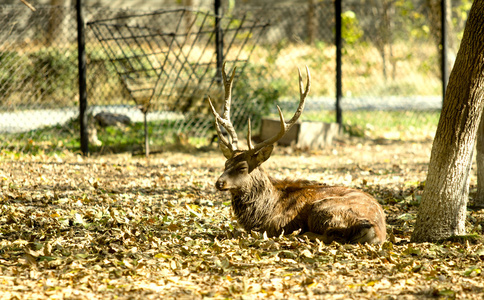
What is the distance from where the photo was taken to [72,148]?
10.1 m

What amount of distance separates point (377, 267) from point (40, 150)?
7.05 m

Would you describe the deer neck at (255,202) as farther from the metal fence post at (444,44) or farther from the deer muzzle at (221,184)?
the metal fence post at (444,44)

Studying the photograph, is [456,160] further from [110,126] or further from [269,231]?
[110,126]

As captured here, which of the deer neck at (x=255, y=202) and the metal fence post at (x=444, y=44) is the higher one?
the metal fence post at (x=444, y=44)

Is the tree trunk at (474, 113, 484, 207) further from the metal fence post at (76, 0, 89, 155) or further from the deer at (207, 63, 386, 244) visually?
the metal fence post at (76, 0, 89, 155)

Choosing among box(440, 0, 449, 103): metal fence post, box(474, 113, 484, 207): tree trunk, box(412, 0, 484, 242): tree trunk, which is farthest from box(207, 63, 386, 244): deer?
box(440, 0, 449, 103): metal fence post

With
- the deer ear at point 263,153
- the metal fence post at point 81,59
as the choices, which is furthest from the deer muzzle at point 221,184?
the metal fence post at point 81,59

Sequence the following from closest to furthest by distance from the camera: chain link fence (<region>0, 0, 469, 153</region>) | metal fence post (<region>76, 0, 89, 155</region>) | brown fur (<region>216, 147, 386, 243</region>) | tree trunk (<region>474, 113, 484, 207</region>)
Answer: brown fur (<region>216, 147, 386, 243</region>) → tree trunk (<region>474, 113, 484, 207</region>) → metal fence post (<region>76, 0, 89, 155</region>) → chain link fence (<region>0, 0, 469, 153</region>)

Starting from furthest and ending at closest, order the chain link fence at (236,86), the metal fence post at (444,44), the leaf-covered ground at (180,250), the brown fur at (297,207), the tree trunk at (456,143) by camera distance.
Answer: the metal fence post at (444,44) < the chain link fence at (236,86) < the brown fur at (297,207) < the tree trunk at (456,143) < the leaf-covered ground at (180,250)

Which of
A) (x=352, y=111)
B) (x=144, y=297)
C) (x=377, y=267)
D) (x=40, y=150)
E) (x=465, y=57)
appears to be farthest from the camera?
(x=352, y=111)

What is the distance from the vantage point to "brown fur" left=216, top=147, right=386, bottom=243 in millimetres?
5258

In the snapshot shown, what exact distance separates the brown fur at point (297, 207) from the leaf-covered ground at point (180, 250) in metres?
0.18

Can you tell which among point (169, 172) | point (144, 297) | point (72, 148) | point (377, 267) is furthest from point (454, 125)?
point (72, 148)

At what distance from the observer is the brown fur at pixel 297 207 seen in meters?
5.26
